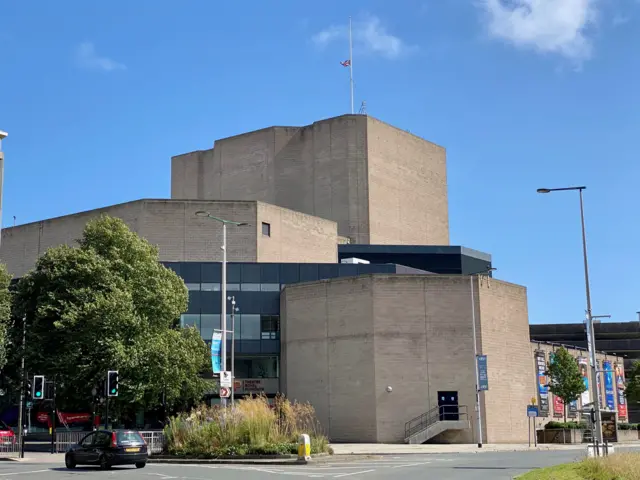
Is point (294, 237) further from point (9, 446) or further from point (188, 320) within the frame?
point (9, 446)

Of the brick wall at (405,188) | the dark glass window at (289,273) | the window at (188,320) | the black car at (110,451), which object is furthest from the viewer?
the brick wall at (405,188)

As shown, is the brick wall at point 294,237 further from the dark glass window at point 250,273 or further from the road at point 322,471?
the road at point 322,471

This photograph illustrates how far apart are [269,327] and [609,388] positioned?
36.2m

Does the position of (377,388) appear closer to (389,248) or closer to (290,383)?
(290,383)

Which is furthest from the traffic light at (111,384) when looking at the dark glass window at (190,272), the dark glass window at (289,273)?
the dark glass window at (289,273)

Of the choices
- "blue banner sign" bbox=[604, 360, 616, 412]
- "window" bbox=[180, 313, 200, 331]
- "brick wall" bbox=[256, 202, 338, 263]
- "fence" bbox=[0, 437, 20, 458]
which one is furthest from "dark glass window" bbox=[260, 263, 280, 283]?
"blue banner sign" bbox=[604, 360, 616, 412]

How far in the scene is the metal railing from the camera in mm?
50016

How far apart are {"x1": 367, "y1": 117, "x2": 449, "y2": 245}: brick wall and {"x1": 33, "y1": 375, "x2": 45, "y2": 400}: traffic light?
40520mm

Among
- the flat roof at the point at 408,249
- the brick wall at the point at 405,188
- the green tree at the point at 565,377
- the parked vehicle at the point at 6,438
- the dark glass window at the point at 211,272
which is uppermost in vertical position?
the brick wall at the point at 405,188

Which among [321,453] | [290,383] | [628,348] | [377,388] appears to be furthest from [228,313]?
[628,348]

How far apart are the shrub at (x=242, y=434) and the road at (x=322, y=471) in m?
2.41

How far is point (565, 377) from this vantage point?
191ft

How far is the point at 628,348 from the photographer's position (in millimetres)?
104438

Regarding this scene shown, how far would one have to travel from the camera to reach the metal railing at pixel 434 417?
5002 centimetres
